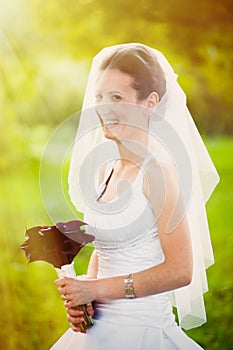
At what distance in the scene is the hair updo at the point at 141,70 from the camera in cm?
185

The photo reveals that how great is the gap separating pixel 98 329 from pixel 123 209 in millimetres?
341

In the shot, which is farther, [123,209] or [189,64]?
[189,64]

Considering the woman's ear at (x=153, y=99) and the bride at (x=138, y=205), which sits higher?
the woman's ear at (x=153, y=99)

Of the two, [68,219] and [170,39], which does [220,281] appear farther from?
[170,39]

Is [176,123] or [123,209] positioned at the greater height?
[176,123]

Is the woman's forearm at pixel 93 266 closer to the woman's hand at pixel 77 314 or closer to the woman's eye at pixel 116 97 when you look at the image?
the woman's hand at pixel 77 314

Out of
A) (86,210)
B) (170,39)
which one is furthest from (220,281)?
(170,39)

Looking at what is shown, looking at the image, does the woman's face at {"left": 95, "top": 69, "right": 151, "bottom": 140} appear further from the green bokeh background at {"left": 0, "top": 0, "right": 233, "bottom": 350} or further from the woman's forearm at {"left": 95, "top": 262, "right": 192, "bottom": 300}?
the woman's forearm at {"left": 95, "top": 262, "right": 192, "bottom": 300}

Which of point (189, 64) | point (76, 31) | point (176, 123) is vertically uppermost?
point (76, 31)

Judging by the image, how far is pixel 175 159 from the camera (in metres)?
1.88

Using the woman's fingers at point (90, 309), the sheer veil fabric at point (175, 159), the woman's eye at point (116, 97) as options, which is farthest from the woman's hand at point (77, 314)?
the woman's eye at point (116, 97)

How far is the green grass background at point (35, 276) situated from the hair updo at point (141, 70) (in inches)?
10.1

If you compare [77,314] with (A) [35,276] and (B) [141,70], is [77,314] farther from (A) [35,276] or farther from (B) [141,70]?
(B) [141,70]

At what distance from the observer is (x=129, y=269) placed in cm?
180
